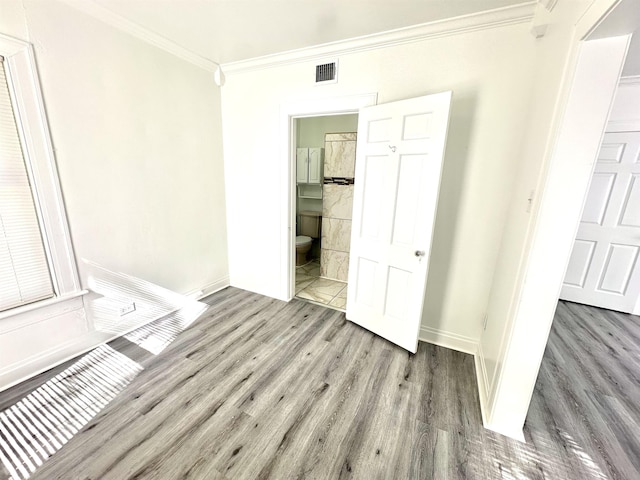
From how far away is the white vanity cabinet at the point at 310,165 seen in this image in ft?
13.7

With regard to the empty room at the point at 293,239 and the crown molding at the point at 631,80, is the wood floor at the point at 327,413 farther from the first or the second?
the crown molding at the point at 631,80

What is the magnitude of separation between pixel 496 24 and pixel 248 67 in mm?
2245

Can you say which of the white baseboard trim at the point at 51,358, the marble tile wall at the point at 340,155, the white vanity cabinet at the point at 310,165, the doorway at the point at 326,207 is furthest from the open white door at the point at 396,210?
the white baseboard trim at the point at 51,358

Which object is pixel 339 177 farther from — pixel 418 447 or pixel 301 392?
pixel 418 447

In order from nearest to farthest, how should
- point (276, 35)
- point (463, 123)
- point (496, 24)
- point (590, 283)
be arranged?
point (496, 24) < point (463, 123) < point (276, 35) < point (590, 283)

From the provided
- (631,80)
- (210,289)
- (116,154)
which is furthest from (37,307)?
(631,80)

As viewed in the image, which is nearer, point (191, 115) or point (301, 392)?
point (301, 392)

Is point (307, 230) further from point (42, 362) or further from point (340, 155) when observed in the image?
point (42, 362)

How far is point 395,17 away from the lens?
1.88 metres

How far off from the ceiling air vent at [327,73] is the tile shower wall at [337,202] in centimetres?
99

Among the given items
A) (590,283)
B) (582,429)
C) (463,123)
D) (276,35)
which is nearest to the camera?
(582,429)

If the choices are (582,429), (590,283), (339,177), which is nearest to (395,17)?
(339,177)

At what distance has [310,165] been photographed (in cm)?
424

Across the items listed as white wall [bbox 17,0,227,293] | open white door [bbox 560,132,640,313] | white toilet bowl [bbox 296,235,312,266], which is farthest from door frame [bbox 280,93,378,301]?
open white door [bbox 560,132,640,313]
